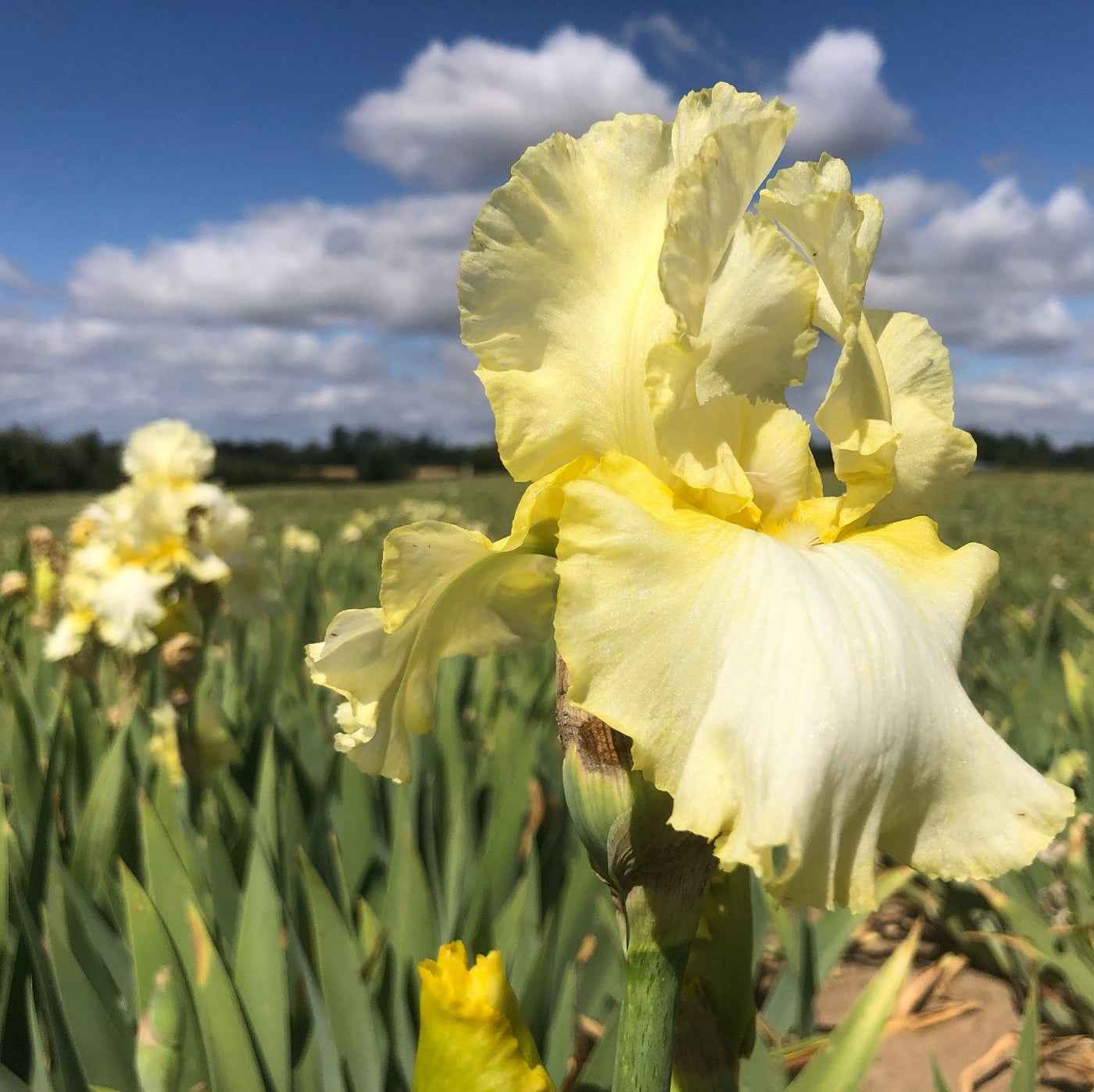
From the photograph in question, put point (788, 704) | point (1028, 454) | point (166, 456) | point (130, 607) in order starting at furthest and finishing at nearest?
point (1028, 454) < point (166, 456) < point (130, 607) < point (788, 704)

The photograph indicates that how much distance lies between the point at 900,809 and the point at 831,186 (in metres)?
0.51

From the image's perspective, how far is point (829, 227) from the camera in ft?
2.51

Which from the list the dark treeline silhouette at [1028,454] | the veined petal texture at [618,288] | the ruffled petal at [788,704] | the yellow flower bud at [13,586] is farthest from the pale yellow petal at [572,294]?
the dark treeline silhouette at [1028,454]

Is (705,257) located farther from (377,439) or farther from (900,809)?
(377,439)

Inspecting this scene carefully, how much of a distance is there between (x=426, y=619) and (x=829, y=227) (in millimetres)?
457

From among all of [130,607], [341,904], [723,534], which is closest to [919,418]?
[723,534]

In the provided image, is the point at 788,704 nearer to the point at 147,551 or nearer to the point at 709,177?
the point at 709,177

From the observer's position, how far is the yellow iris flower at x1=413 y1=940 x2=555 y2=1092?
714 millimetres

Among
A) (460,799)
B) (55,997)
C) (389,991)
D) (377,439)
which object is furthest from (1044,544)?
(377,439)

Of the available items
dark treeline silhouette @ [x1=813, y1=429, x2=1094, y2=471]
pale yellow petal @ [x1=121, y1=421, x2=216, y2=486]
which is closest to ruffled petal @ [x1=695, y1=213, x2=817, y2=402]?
pale yellow petal @ [x1=121, y1=421, x2=216, y2=486]

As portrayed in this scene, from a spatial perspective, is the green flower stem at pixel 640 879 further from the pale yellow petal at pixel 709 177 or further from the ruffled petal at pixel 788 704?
the pale yellow petal at pixel 709 177

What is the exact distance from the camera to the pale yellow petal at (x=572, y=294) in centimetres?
78

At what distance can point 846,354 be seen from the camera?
741 millimetres

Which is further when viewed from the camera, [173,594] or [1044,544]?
[1044,544]
